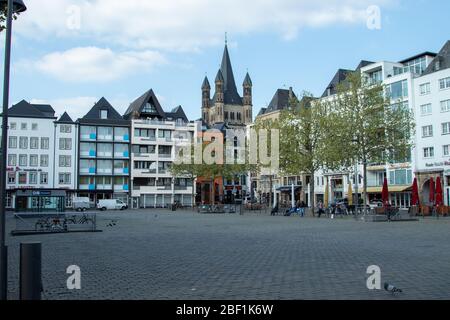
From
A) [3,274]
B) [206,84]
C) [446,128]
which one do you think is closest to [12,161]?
[446,128]

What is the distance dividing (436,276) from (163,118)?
87.0m

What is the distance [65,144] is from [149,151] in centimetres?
1474

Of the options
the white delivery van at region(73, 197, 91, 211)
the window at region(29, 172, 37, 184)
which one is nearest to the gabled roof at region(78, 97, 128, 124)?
the window at region(29, 172, 37, 184)

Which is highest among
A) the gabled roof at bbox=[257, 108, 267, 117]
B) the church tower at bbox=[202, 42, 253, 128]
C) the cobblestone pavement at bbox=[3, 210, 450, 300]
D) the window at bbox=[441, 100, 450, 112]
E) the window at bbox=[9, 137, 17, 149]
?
the church tower at bbox=[202, 42, 253, 128]

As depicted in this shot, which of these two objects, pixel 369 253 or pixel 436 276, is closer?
pixel 436 276

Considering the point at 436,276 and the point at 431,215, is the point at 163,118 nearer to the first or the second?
the point at 431,215

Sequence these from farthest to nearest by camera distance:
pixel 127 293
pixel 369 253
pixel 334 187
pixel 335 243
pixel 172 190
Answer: pixel 172 190 < pixel 334 187 < pixel 335 243 < pixel 369 253 < pixel 127 293

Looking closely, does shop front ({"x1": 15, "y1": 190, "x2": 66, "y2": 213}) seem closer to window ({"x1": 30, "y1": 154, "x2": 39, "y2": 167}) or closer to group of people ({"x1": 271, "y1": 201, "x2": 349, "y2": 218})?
group of people ({"x1": 271, "y1": 201, "x2": 349, "y2": 218})

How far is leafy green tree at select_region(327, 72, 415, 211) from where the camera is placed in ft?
127

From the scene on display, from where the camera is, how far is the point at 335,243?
18.3 m

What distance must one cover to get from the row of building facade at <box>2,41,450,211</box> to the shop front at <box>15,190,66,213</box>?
1104 inches

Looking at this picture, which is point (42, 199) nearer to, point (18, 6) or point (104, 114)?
point (18, 6)

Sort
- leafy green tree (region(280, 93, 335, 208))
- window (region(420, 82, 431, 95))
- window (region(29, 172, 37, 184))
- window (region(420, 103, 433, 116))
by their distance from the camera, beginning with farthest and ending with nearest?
window (region(29, 172, 37, 184)) < window (region(420, 82, 431, 95)) < window (region(420, 103, 433, 116)) < leafy green tree (region(280, 93, 335, 208))
